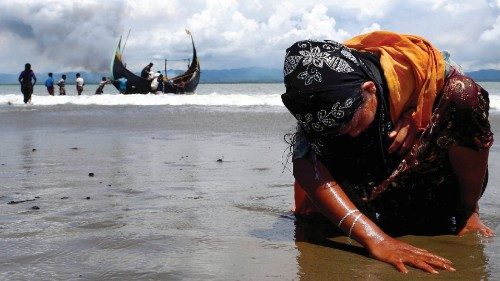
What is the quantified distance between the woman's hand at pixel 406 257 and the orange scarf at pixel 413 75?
0.46 meters

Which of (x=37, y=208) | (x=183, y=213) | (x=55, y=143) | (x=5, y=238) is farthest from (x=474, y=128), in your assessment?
(x=55, y=143)

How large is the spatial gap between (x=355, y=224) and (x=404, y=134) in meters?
0.39

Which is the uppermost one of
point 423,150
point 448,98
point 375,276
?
point 448,98

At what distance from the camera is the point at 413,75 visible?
2.06m

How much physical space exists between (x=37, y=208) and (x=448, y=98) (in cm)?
209

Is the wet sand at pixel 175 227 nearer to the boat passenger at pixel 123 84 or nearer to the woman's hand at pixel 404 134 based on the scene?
the woman's hand at pixel 404 134

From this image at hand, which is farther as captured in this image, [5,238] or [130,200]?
[130,200]

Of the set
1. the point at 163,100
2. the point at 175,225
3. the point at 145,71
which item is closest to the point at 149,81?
the point at 145,71

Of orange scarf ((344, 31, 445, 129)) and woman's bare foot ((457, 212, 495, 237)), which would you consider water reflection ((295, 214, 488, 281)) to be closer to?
woman's bare foot ((457, 212, 495, 237))

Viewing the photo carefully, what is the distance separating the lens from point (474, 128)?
2.11 m

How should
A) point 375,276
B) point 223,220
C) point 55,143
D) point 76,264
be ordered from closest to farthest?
1. point 375,276
2. point 76,264
3. point 223,220
4. point 55,143

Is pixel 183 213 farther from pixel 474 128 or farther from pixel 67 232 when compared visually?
pixel 474 128

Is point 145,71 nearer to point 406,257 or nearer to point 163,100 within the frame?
point 163,100

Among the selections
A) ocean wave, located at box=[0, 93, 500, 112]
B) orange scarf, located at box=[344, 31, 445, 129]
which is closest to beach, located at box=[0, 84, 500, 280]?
orange scarf, located at box=[344, 31, 445, 129]
